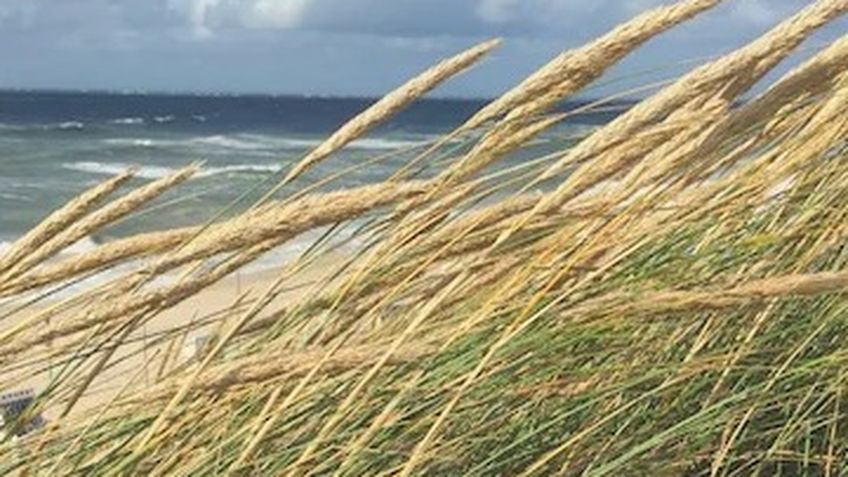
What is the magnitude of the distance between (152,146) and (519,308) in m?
40.5

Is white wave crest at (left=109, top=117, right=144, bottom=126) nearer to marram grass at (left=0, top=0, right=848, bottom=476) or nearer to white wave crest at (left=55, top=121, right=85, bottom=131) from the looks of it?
white wave crest at (left=55, top=121, right=85, bottom=131)

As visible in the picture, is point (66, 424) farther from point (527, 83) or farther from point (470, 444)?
point (527, 83)

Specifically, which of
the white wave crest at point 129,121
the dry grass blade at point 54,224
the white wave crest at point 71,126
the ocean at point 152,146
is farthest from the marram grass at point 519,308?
the white wave crest at point 129,121

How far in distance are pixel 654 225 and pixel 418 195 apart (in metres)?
0.23

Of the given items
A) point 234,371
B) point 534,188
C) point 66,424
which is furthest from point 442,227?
point 66,424

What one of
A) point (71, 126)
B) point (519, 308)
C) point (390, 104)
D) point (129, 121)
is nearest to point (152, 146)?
point (71, 126)

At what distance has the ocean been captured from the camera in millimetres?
16953

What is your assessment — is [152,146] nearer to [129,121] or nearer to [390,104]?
[129,121]

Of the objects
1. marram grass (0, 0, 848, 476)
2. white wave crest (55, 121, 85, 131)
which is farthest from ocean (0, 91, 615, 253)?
marram grass (0, 0, 848, 476)

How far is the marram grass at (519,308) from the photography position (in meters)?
1.19

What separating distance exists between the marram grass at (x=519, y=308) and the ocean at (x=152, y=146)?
150 mm

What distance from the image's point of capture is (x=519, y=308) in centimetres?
121

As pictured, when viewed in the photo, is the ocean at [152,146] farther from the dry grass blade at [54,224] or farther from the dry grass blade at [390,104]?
the dry grass blade at [54,224]

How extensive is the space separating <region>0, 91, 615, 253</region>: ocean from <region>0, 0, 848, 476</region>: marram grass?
0.49 feet
